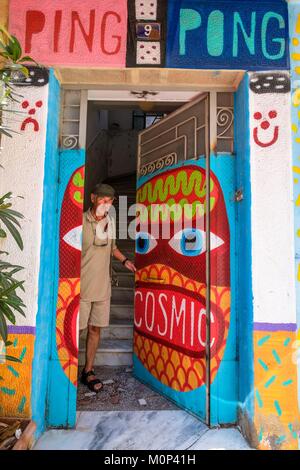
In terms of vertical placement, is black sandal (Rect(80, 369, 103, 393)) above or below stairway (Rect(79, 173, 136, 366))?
below

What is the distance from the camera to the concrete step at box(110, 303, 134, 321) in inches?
173

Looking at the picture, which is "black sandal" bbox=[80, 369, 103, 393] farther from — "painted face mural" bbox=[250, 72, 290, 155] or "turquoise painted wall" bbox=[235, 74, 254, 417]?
"painted face mural" bbox=[250, 72, 290, 155]

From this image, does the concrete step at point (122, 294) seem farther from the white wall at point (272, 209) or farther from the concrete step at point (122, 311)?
the white wall at point (272, 209)

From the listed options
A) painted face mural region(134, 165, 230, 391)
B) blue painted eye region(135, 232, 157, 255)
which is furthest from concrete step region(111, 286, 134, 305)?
blue painted eye region(135, 232, 157, 255)

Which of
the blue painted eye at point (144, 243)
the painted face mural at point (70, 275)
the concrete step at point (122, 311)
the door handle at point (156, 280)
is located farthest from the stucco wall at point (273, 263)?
the concrete step at point (122, 311)

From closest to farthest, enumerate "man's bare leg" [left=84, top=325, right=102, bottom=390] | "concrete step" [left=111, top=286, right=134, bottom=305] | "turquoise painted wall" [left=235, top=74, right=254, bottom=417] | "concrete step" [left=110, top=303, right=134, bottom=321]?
1. "turquoise painted wall" [left=235, top=74, right=254, bottom=417]
2. "man's bare leg" [left=84, top=325, right=102, bottom=390]
3. "concrete step" [left=110, top=303, right=134, bottom=321]
4. "concrete step" [left=111, top=286, right=134, bottom=305]

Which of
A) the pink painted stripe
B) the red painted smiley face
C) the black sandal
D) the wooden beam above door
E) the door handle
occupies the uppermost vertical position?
the wooden beam above door

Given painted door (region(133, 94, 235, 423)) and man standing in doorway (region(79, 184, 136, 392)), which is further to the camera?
man standing in doorway (region(79, 184, 136, 392))

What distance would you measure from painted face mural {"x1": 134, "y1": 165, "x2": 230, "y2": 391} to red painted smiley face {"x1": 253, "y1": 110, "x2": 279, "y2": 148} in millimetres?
449

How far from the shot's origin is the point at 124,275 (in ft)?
16.5

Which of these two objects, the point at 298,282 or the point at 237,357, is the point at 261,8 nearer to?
the point at 298,282

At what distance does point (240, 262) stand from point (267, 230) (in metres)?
0.34

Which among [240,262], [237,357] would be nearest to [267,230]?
[240,262]

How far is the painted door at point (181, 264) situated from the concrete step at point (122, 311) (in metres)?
0.81
